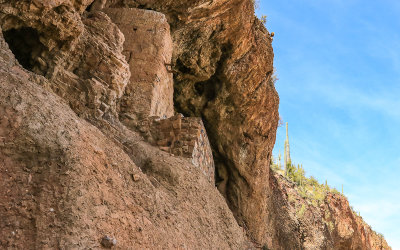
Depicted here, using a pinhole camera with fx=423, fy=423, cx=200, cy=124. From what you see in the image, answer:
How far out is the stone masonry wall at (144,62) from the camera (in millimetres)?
8586

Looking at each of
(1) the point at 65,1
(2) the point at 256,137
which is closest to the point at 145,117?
(1) the point at 65,1

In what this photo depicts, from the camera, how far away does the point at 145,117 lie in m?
8.45

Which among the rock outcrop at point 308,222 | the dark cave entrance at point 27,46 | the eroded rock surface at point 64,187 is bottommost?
the eroded rock surface at point 64,187

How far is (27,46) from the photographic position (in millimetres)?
6770

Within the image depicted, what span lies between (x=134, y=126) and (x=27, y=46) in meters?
2.45

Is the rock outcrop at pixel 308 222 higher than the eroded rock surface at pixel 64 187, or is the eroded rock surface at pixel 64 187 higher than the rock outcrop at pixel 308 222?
the rock outcrop at pixel 308 222

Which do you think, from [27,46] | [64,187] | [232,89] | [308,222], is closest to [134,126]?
[27,46]

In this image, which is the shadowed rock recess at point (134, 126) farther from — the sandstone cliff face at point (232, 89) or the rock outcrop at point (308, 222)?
the rock outcrop at point (308, 222)

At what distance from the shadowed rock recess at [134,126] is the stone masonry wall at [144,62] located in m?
0.03

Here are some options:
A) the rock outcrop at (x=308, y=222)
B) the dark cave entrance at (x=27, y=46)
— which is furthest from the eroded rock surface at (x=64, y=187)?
the rock outcrop at (x=308, y=222)

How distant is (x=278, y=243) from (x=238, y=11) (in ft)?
27.0

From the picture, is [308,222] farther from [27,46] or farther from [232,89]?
[27,46]

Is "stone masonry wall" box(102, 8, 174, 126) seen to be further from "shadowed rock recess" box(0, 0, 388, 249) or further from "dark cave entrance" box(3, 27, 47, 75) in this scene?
"dark cave entrance" box(3, 27, 47, 75)

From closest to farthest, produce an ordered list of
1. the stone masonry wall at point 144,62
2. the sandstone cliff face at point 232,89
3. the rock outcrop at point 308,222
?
the stone masonry wall at point 144,62 → the sandstone cliff face at point 232,89 → the rock outcrop at point 308,222
